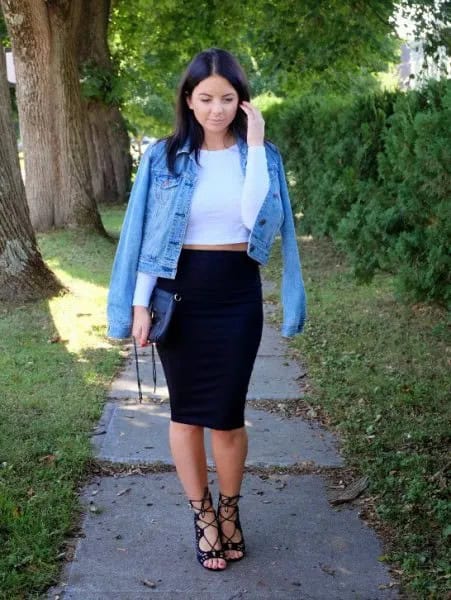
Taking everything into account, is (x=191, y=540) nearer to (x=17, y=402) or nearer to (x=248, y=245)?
(x=248, y=245)

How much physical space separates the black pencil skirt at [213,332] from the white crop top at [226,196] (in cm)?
7

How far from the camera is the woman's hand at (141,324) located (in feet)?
11.0

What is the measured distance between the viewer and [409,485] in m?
4.14

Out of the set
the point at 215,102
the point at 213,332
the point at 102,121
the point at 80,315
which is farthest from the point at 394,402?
the point at 102,121

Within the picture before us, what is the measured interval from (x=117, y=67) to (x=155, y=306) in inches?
606

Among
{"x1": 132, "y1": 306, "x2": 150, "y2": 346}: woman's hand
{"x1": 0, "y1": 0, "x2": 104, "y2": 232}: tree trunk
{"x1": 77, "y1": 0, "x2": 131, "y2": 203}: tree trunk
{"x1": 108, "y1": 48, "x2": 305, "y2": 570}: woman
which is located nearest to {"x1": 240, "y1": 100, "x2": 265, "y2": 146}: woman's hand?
{"x1": 108, "y1": 48, "x2": 305, "y2": 570}: woman

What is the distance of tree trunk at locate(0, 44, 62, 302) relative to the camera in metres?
8.15

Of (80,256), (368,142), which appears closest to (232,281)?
(368,142)

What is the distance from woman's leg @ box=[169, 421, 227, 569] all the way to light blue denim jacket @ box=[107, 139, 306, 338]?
0.50 m

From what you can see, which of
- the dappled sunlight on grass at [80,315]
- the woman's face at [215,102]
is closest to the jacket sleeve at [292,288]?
the woman's face at [215,102]

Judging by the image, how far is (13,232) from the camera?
8336 millimetres

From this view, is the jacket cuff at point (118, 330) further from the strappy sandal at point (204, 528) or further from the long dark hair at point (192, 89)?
the strappy sandal at point (204, 528)

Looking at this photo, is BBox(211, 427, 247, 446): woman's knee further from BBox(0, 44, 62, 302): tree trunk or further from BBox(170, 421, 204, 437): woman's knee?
BBox(0, 44, 62, 302): tree trunk

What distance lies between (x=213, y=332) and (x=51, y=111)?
9926mm
